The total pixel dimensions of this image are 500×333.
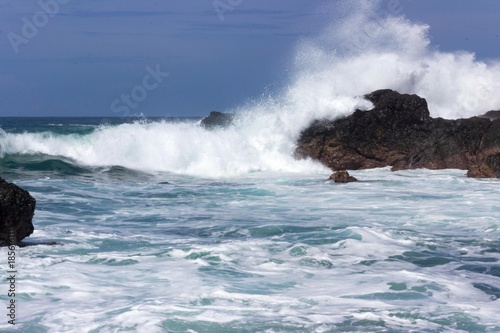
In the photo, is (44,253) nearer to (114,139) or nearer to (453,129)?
(453,129)

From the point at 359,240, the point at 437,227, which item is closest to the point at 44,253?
the point at 359,240

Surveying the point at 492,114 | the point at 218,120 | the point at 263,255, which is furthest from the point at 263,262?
the point at 218,120

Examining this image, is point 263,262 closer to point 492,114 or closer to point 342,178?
point 342,178

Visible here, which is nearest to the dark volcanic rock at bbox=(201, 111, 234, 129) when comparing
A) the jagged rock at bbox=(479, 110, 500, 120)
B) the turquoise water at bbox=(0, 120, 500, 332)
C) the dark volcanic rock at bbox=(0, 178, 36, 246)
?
the jagged rock at bbox=(479, 110, 500, 120)

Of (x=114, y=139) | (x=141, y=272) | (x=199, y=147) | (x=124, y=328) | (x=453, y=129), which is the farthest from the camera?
(x=114, y=139)

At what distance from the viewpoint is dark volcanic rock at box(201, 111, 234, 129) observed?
2989 cm

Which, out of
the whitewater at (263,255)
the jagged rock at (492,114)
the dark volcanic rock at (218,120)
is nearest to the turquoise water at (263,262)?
the whitewater at (263,255)

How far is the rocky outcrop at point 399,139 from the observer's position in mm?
21641

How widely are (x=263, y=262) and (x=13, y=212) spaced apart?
286cm

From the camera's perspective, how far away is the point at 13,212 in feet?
29.1

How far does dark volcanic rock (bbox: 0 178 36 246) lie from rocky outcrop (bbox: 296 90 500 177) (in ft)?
47.8

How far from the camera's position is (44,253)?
30.0 feet

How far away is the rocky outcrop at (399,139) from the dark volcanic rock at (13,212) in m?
14.6

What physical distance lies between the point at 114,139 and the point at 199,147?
449 cm
